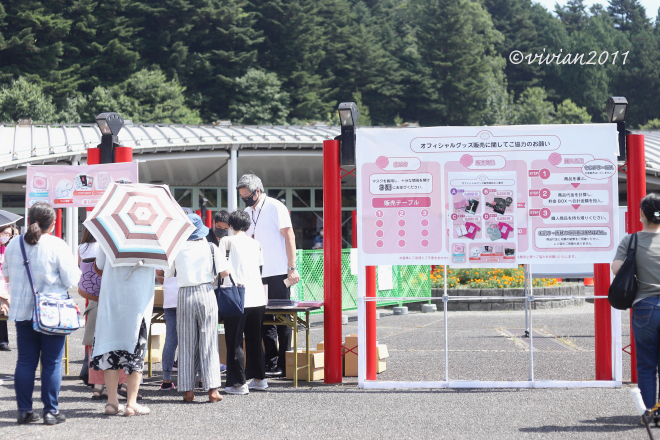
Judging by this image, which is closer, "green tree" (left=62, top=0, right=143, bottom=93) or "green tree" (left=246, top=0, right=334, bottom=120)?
"green tree" (left=62, top=0, right=143, bottom=93)

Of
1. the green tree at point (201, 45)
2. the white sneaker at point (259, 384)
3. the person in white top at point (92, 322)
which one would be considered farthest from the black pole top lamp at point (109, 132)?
the green tree at point (201, 45)

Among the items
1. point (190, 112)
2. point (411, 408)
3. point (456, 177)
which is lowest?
point (411, 408)

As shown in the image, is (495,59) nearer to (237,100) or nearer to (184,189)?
(237,100)

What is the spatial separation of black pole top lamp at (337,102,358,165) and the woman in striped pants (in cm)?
170

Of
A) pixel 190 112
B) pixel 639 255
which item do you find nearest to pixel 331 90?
pixel 190 112

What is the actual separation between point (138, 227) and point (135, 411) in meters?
1.43

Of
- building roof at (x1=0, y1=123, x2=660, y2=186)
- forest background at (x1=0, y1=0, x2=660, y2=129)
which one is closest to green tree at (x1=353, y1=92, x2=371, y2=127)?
forest background at (x1=0, y1=0, x2=660, y2=129)

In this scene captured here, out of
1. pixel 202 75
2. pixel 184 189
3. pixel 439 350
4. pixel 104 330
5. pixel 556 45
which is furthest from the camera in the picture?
pixel 556 45

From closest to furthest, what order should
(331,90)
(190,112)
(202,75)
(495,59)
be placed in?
(190,112)
(202,75)
(331,90)
(495,59)

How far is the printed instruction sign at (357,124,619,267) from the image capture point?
697cm

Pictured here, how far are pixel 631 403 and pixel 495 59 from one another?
7271 cm

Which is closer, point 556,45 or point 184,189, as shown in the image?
point 184,189

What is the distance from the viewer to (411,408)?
612cm

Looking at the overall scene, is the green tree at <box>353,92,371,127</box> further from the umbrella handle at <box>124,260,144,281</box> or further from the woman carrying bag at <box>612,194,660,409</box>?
the woman carrying bag at <box>612,194,660,409</box>
